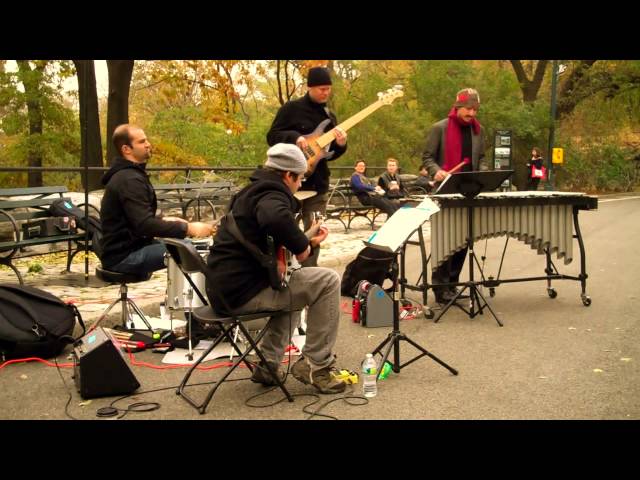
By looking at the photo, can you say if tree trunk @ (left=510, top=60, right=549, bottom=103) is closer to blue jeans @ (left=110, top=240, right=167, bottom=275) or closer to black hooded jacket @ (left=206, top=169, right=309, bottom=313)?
blue jeans @ (left=110, top=240, right=167, bottom=275)

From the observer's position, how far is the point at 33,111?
16.8 metres

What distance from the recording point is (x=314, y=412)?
16.5 ft

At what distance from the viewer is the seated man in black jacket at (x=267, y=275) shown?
16.9 feet

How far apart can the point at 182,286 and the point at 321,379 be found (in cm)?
167

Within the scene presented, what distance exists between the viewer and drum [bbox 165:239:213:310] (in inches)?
252

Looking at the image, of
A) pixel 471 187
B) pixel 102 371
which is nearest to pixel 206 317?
pixel 102 371

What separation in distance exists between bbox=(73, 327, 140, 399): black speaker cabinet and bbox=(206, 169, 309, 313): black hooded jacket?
32.2 inches

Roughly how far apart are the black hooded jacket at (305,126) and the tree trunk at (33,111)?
32.0 feet

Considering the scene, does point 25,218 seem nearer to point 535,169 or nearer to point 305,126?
point 305,126

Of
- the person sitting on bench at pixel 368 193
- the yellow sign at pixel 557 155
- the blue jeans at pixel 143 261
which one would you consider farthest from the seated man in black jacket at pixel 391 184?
the yellow sign at pixel 557 155

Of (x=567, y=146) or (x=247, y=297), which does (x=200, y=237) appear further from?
(x=567, y=146)

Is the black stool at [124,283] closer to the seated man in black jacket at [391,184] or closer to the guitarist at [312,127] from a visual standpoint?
the guitarist at [312,127]

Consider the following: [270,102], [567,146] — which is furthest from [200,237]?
[270,102]

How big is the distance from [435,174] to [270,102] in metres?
30.5
